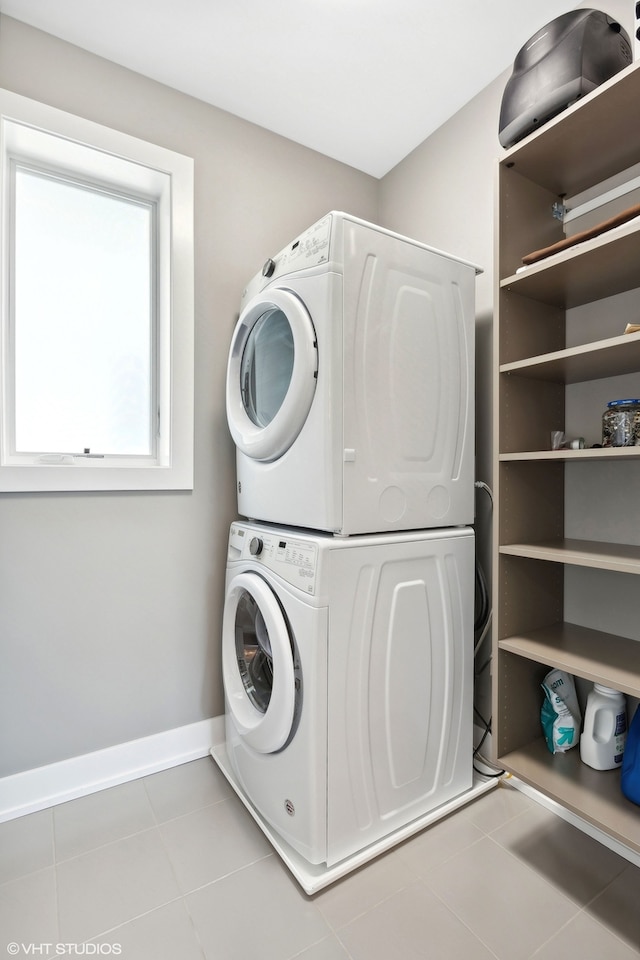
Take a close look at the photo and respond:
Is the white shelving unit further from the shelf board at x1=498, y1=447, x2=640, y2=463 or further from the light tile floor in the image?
the light tile floor

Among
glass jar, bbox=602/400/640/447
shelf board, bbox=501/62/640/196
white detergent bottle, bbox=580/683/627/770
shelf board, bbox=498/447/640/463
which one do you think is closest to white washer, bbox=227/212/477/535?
shelf board, bbox=498/447/640/463

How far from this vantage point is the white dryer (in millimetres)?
1269

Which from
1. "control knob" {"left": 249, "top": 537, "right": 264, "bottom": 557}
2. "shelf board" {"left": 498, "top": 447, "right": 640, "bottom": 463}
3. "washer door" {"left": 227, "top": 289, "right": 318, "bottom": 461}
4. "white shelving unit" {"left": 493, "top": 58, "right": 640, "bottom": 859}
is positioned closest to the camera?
"shelf board" {"left": 498, "top": 447, "right": 640, "bottom": 463}

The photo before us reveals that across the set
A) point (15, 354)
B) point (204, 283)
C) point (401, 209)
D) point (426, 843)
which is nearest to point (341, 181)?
point (401, 209)

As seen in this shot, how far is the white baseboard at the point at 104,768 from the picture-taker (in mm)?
1562

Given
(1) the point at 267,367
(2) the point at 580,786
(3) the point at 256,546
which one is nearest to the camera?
(2) the point at 580,786

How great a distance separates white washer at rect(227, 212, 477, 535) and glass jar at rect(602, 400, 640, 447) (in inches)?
17.2

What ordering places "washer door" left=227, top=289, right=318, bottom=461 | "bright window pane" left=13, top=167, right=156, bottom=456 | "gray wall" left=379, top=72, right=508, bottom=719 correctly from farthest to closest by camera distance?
"gray wall" left=379, top=72, right=508, bottom=719, "bright window pane" left=13, top=167, right=156, bottom=456, "washer door" left=227, top=289, right=318, bottom=461

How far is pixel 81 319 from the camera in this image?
181 cm

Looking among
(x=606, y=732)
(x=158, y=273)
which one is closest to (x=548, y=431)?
(x=606, y=732)

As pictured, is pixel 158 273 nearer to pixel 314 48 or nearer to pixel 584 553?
pixel 314 48

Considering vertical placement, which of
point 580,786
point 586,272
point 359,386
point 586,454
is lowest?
point 580,786

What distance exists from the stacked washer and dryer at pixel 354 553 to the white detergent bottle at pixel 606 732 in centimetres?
36

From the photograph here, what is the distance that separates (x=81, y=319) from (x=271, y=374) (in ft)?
2.63
